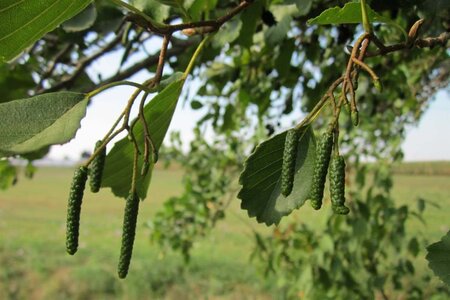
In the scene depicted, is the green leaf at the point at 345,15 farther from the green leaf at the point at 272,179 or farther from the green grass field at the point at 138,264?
the green grass field at the point at 138,264

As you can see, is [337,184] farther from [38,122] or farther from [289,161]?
[38,122]

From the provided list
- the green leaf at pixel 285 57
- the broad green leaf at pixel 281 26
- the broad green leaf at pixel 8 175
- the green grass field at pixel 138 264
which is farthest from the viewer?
the green grass field at pixel 138 264

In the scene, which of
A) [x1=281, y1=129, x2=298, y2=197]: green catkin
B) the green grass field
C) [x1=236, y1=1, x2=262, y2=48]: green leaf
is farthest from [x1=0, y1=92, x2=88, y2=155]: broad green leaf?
the green grass field

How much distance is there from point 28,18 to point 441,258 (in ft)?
2.05

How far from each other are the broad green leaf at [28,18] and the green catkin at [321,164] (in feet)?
1.02

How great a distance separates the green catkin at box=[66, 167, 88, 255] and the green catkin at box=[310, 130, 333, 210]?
282mm

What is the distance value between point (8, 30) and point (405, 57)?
1699 millimetres

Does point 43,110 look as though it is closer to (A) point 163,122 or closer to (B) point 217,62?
(A) point 163,122

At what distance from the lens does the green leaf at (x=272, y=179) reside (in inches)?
29.6

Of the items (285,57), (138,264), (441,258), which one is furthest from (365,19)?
(138,264)

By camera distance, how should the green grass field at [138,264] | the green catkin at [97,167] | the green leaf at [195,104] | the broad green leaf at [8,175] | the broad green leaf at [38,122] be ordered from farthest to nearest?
the green grass field at [138,264]
the broad green leaf at [8,175]
the green leaf at [195,104]
the green catkin at [97,167]
the broad green leaf at [38,122]

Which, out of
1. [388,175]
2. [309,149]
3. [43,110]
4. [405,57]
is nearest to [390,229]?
[388,175]

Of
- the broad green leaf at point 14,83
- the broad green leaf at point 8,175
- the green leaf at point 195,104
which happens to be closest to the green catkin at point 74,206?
the broad green leaf at point 14,83

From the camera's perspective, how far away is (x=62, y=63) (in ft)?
6.64
